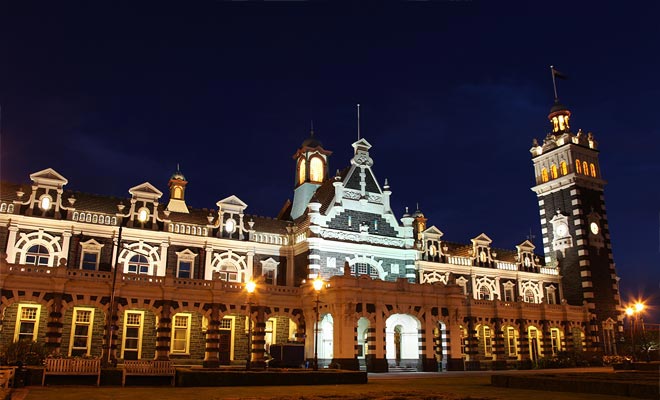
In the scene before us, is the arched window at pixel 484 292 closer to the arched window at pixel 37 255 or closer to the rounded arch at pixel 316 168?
the rounded arch at pixel 316 168

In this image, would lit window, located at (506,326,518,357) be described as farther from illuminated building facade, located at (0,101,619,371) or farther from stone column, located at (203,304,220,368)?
stone column, located at (203,304,220,368)

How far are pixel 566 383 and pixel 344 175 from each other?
34.0 m

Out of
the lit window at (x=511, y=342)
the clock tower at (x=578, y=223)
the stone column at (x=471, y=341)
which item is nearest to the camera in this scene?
the stone column at (x=471, y=341)

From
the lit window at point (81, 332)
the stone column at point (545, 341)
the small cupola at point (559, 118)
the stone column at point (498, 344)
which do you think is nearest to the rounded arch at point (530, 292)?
the stone column at point (545, 341)

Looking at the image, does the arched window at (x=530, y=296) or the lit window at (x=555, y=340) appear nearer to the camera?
the lit window at (x=555, y=340)

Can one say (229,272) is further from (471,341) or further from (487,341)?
(487,341)

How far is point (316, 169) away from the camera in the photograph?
56219mm

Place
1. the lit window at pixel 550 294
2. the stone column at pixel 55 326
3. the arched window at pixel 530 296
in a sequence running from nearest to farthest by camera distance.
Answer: the stone column at pixel 55 326, the arched window at pixel 530 296, the lit window at pixel 550 294

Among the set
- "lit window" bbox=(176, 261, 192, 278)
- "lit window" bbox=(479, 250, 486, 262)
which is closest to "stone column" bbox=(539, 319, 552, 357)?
"lit window" bbox=(479, 250, 486, 262)

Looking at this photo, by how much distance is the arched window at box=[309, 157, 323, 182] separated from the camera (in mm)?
55719

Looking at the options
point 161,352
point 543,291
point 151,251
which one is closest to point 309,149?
point 151,251

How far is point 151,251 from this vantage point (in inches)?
1698

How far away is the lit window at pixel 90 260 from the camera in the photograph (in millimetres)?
41031

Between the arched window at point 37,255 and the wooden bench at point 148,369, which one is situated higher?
the arched window at point 37,255
